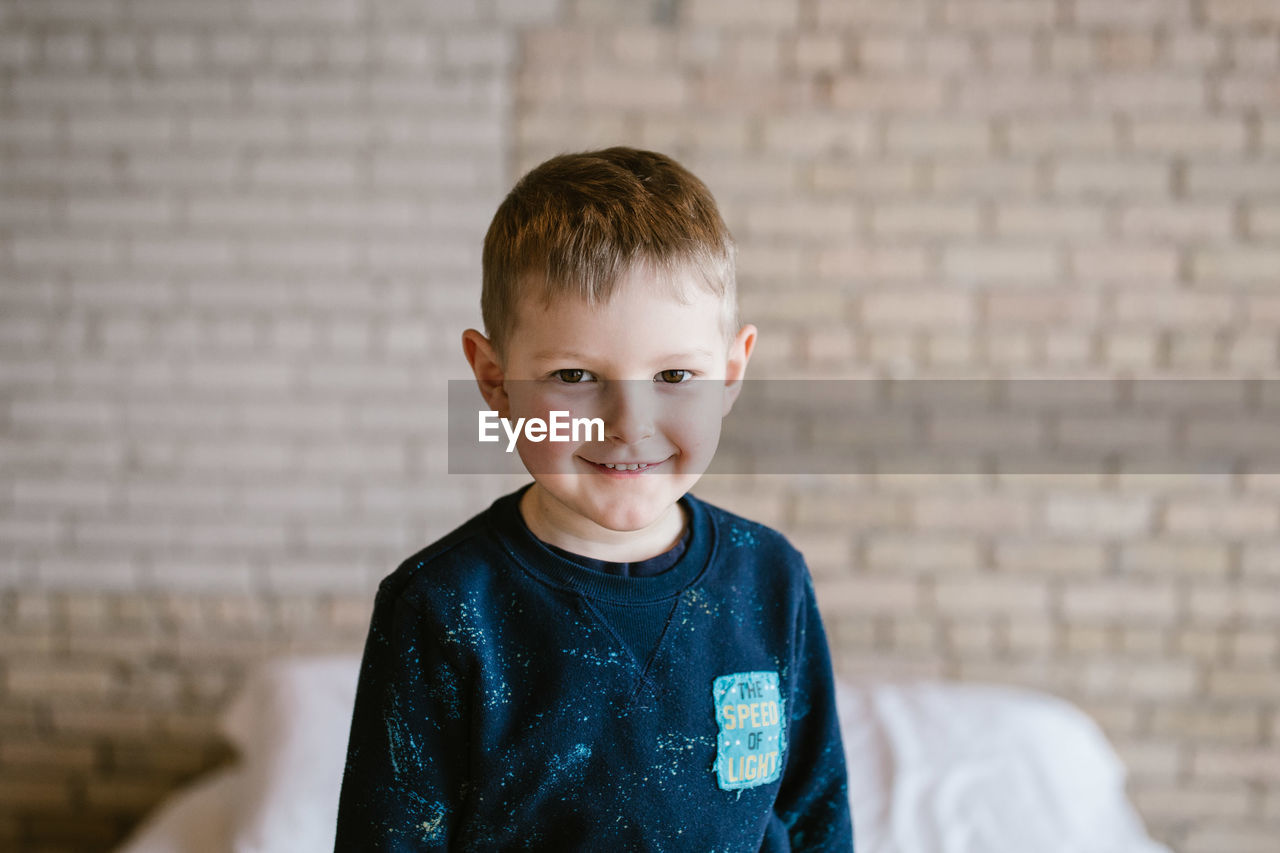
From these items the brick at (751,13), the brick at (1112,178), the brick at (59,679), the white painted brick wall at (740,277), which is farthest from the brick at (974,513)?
the brick at (59,679)

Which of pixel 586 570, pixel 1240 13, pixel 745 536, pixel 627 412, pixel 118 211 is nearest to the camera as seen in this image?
pixel 627 412

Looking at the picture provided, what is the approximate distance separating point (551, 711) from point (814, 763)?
0.34 m

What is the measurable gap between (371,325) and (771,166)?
1071 millimetres

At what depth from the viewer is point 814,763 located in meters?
1.03

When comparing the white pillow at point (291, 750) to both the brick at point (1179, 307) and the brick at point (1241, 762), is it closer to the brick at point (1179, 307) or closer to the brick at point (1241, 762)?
the brick at point (1179, 307)

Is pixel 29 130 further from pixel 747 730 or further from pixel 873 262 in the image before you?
pixel 747 730

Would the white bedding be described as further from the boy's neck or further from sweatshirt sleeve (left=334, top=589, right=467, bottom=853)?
the boy's neck

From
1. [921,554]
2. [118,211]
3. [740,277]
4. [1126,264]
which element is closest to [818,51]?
[740,277]

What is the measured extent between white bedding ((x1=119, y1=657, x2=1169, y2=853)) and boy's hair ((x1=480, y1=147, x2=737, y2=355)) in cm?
118

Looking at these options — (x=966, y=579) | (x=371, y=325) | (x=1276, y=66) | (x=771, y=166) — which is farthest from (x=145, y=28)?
(x=1276, y=66)

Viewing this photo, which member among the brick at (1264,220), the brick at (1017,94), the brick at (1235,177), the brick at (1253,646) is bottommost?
the brick at (1253,646)

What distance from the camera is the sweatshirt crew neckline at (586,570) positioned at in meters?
0.90

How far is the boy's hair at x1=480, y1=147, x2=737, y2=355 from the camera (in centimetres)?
80

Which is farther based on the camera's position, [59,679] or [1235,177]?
[59,679]
